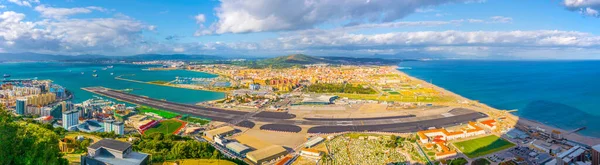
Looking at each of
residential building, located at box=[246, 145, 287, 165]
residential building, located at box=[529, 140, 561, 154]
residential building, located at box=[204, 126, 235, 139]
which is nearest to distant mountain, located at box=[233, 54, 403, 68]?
residential building, located at box=[204, 126, 235, 139]

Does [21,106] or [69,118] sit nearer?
[69,118]

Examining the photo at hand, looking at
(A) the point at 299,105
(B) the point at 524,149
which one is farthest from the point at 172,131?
(B) the point at 524,149

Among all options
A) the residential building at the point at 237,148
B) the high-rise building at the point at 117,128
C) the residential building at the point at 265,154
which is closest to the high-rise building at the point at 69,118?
the high-rise building at the point at 117,128

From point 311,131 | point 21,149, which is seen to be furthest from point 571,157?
point 21,149

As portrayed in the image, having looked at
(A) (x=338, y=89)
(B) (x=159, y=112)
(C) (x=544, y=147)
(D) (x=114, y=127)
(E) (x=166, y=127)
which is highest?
(A) (x=338, y=89)

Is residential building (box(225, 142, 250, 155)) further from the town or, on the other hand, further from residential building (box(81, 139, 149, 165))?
residential building (box(81, 139, 149, 165))

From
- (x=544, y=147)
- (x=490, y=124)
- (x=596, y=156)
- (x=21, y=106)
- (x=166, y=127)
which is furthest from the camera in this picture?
(x=21, y=106)

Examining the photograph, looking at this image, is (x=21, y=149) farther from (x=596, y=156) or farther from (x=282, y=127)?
(x=596, y=156)
